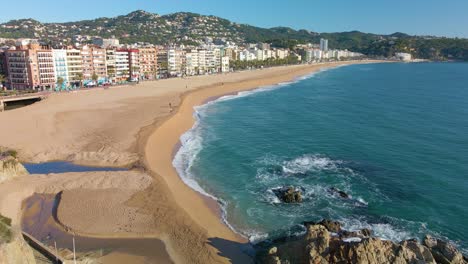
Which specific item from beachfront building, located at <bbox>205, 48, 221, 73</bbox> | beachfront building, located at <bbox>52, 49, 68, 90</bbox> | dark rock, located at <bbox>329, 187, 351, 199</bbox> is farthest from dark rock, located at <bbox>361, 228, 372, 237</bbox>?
beachfront building, located at <bbox>205, 48, 221, 73</bbox>

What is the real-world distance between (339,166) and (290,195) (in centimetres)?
817

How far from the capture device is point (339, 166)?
2961 centimetres

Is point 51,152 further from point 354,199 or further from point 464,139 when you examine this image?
point 464,139

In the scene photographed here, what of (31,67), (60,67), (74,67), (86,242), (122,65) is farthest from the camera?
(122,65)

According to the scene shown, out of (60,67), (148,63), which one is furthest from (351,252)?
(148,63)

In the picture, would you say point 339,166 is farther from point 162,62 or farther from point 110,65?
point 162,62

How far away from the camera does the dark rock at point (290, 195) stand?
23112 millimetres

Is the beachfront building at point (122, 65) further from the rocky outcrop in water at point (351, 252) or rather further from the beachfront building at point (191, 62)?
the rocky outcrop in water at point (351, 252)

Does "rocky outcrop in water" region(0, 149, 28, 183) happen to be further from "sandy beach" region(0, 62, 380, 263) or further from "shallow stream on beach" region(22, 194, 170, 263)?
"shallow stream on beach" region(22, 194, 170, 263)

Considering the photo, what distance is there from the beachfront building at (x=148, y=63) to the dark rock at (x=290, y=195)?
285 ft

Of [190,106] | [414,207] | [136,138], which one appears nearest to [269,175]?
[414,207]

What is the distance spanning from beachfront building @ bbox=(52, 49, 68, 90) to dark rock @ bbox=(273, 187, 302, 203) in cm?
6324

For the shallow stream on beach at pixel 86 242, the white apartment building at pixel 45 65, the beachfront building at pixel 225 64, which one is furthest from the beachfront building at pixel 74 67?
the beachfront building at pixel 225 64

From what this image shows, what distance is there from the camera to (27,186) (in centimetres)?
2486
